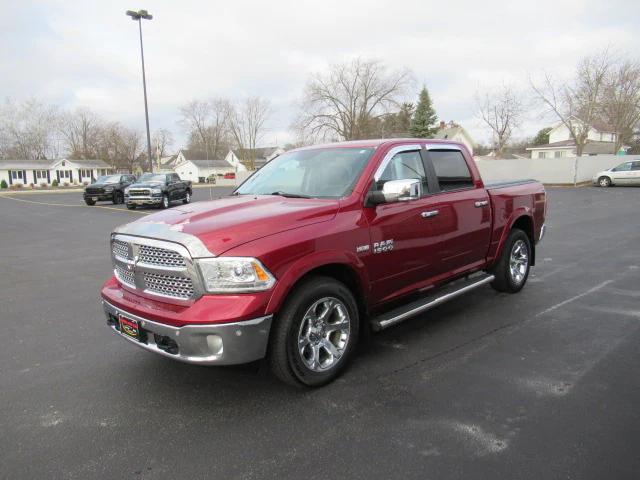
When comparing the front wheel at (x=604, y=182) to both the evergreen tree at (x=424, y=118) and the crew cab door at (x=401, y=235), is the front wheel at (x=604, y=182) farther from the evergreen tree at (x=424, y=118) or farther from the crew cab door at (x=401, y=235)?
the evergreen tree at (x=424, y=118)

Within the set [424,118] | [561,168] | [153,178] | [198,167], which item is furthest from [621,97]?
[198,167]

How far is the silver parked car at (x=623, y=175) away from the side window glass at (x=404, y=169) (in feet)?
96.9

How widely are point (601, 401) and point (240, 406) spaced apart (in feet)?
8.42

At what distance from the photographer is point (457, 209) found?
473 cm

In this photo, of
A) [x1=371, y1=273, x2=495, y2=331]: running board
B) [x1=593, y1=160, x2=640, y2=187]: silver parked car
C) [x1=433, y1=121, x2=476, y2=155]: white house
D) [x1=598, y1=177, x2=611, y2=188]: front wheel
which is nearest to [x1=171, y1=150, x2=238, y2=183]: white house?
[x1=433, y1=121, x2=476, y2=155]: white house

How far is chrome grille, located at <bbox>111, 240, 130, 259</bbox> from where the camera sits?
3.59 metres

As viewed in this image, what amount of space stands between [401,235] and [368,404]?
147 cm

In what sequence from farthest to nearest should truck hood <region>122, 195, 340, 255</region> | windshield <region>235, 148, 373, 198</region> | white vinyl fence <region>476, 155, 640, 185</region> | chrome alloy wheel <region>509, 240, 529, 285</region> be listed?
white vinyl fence <region>476, 155, 640, 185</region>, chrome alloy wheel <region>509, 240, 529, 285</region>, windshield <region>235, 148, 373, 198</region>, truck hood <region>122, 195, 340, 255</region>

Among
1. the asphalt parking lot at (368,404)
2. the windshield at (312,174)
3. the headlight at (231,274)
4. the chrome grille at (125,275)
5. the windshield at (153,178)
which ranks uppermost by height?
the windshield at (153,178)

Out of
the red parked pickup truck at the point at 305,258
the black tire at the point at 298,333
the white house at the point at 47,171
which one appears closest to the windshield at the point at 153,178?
the red parked pickup truck at the point at 305,258

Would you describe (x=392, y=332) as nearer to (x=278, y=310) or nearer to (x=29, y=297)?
(x=278, y=310)

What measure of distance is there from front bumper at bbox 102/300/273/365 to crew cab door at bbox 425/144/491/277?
2206 mm

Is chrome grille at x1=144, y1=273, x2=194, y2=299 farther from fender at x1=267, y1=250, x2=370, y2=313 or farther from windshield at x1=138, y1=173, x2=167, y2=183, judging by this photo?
windshield at x1=138, y1=173, x2=167, y2=183

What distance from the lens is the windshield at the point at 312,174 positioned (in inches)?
159
